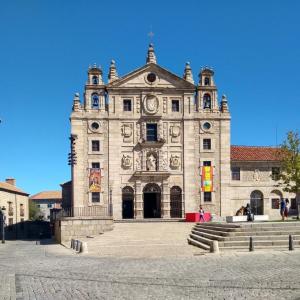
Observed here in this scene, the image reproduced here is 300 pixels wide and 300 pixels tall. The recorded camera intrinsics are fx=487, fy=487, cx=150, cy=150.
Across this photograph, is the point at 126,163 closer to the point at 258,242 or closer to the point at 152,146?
the point at 152,146

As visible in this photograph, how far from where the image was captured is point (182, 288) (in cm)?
1363

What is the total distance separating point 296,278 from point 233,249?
29.3 feet

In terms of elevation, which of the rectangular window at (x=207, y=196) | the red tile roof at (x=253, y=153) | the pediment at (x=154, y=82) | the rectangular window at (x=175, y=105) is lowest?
the rectangular window at (x=207, y=196)

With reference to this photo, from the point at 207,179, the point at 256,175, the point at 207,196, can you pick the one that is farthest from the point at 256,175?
the point at 207,196

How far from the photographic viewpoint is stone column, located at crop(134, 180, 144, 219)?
46.2 m

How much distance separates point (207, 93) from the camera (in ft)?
159

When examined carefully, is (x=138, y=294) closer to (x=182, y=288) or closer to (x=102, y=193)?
(x=182, y=288)

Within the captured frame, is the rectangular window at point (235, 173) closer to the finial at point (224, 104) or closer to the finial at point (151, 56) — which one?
the finial at point (224, 104)

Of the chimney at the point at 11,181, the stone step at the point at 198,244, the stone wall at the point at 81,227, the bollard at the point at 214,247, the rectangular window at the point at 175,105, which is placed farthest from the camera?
the chimney at the point at 11,181

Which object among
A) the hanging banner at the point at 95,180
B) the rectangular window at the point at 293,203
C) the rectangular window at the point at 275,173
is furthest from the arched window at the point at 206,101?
the rectangular window at the point at 293,203

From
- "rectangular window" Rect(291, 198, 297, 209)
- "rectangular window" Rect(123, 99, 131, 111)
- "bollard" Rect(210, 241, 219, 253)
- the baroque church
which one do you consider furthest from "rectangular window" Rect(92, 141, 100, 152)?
"bollard" Rect(210, 241, 219, 253)

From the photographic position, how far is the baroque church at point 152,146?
152 feet

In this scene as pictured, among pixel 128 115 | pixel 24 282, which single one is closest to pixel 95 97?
pixel 128 115

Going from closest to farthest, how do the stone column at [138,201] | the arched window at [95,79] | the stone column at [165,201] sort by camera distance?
the stone column at [138,201], the stone column at [165,201], the arched window at [95,79]
